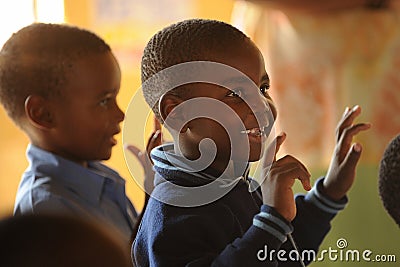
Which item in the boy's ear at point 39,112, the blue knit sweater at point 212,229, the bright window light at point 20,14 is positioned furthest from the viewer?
the bright window light at point 20,14

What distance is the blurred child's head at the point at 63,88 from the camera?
2.59 ft

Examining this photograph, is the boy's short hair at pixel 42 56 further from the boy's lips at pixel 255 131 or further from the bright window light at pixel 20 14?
the boy's lips at pixel 255 131

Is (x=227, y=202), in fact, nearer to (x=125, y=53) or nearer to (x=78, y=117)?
(x=78, y=117)

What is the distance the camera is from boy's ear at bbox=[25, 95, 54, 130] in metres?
0.83

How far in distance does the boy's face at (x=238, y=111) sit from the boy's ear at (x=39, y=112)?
0.24 m

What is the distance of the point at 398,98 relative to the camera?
76 cm

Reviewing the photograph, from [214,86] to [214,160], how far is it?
6 cm

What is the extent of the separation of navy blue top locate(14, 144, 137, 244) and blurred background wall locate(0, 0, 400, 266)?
0.05 ft

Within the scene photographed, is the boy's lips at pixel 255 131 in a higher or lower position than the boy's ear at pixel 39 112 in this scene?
higher

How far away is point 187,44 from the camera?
63 cm

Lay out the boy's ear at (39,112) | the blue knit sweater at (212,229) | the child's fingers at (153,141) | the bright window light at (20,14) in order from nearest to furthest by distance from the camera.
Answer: the blue knit sweater at (212,229) < the child's fingers at (153,141) < the boy's ear at (39,112) < the bright window light at (20,14)

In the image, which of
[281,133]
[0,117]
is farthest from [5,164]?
[281,133]

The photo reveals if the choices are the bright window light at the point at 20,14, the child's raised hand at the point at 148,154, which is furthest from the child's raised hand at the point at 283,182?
the bright window light at the point at 20,14

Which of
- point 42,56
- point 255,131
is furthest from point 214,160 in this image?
point 42,56
